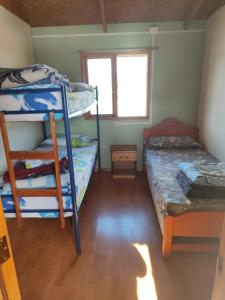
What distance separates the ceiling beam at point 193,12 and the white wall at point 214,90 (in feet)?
0.97

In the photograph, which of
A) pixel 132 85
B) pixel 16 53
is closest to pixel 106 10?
pixel 132 85

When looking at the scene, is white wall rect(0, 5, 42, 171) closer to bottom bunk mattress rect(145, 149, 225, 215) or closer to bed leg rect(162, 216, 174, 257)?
bottom bunk mattress rect(145, 149, 225, 215)

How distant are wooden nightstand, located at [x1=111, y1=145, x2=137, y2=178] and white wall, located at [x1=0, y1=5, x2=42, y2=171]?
1439mm

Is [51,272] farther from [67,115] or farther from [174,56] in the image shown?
[174,56]

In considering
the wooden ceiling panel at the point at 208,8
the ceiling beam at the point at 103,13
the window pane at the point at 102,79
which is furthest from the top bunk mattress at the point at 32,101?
the wooden ceiling panel at the point at 208,8

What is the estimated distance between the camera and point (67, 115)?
5.67 ft

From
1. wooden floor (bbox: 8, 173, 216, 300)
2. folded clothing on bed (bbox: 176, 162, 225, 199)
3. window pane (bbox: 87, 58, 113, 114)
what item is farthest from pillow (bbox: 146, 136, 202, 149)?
folded clothing on bed (bbox: 176, 162, 225, 199)

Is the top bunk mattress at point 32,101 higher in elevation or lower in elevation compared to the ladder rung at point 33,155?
higher

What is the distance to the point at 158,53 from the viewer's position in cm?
348

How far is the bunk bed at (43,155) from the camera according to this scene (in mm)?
1671

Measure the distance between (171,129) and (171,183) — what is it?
1.68 m

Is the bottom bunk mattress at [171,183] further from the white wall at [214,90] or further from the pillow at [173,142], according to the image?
the white wall at [214,90]

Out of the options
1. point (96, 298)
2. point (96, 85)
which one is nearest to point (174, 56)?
point (96, 85)

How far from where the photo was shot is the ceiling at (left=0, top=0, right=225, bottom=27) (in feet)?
9.57
